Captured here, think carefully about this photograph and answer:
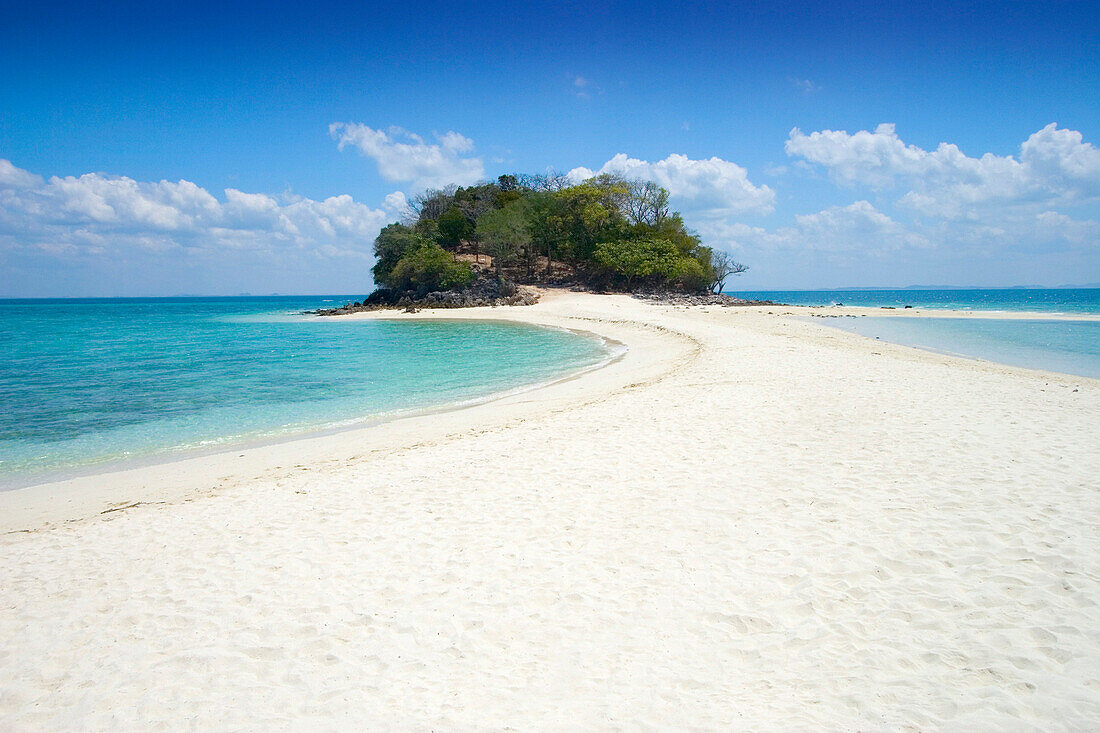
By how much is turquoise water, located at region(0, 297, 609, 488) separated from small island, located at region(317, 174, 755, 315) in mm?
26509

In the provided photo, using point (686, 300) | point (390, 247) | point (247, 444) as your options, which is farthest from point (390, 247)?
point (247, 444)

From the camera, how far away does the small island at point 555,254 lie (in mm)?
55906

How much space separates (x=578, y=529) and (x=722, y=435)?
13.1 feet

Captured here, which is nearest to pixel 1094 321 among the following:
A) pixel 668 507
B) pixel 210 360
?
pixel 668 507

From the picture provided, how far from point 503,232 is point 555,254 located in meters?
11.1

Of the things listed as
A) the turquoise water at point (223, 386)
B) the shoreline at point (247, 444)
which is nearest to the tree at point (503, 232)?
the turquoise water at point (223, 386)

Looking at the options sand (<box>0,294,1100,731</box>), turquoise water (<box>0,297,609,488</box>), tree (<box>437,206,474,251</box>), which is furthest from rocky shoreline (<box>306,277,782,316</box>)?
sand (<box>0,294,1100,731</box>)

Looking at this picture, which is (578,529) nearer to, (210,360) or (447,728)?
(447,728)

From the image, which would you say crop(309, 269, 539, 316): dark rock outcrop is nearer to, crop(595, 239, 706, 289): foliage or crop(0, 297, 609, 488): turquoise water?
crop(595, 239, 706, 289): foliage

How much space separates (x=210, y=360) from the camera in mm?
23172

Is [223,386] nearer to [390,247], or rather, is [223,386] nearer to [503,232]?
[503,232]

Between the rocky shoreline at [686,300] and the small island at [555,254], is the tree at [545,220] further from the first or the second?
the rocky shoreline at [686,300]

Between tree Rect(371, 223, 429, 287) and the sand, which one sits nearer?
the sand

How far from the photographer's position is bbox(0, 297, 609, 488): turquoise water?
1101 centimetres
